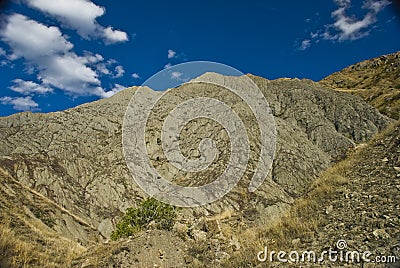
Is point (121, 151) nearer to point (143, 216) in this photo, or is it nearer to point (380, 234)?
point (143, 216)

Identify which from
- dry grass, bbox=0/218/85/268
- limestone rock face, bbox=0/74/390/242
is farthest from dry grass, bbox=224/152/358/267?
limestone rock face, bbox=0/74/390/242

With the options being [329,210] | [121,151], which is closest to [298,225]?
[329,210]

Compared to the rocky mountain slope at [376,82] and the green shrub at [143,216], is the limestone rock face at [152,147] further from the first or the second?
the green shrub at [143,216]

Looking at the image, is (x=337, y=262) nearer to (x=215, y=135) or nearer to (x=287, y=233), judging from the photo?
(x=287, y=233)

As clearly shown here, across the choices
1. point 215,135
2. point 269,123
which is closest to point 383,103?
point 269,123

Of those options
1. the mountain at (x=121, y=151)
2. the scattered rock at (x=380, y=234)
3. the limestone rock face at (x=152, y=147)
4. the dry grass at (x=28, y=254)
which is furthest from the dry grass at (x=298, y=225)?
the limestone rock face at (x=152, y=147)

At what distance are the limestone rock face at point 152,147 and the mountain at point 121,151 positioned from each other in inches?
8.0

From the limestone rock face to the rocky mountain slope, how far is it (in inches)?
432

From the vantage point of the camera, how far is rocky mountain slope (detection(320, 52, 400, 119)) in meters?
96.9

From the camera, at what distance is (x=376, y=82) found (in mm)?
126500

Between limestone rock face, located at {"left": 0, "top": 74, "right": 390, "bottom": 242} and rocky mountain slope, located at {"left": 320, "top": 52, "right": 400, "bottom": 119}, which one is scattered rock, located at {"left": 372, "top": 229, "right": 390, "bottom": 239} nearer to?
limestone rock face, located at {"left": 0, "top": 74, "right": 390, "bottom": 242}

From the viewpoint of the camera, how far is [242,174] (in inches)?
2514

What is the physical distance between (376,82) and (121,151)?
105 meters

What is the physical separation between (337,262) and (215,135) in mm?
69027
